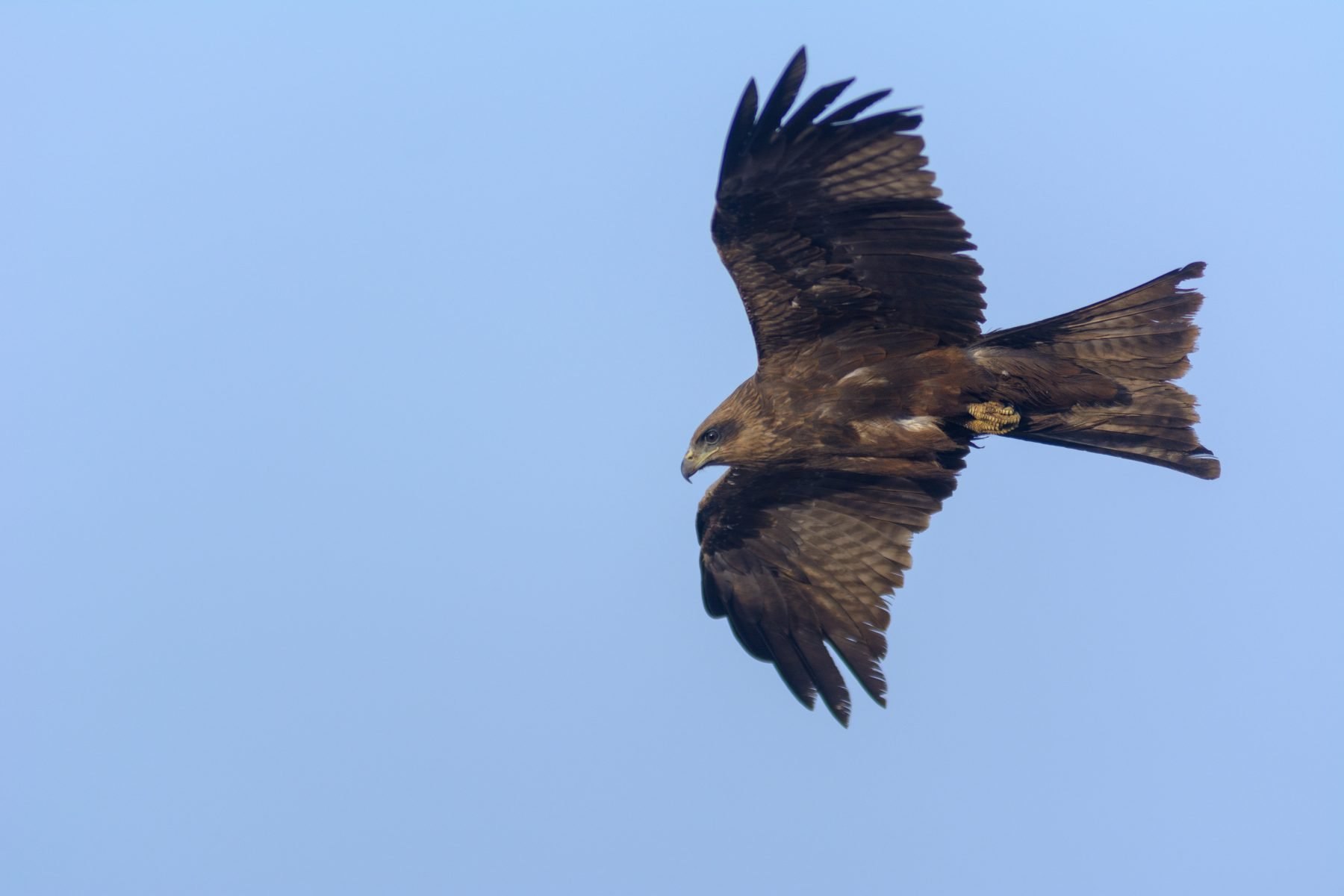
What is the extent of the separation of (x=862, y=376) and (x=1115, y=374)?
1.53 m

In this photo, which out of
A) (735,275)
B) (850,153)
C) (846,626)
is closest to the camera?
(850,153)

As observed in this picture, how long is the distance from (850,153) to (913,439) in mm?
2028

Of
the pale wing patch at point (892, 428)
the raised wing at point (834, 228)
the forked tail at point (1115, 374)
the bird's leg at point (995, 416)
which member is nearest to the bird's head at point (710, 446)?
the raised wing at point (834, 228)

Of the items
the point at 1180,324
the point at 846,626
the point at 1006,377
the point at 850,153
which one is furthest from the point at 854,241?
the point at 846,626

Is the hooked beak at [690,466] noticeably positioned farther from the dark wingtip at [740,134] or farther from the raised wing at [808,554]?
the dark wingtip at [740,134]

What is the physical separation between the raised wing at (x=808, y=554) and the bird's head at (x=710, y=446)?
0.58 meters

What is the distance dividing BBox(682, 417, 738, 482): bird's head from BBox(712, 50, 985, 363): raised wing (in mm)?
549

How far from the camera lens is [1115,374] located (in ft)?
32.0

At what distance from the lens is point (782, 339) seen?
997cm

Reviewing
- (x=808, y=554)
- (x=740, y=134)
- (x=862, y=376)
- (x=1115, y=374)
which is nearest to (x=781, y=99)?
(x=740, y=134)

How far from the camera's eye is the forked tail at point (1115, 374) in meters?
9.60

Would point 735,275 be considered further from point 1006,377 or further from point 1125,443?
point 1125,443

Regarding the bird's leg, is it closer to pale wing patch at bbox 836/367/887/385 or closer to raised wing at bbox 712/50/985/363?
raised wing at bbox 712/50/985/363

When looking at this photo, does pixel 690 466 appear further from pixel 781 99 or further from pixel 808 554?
pixel 781 99
